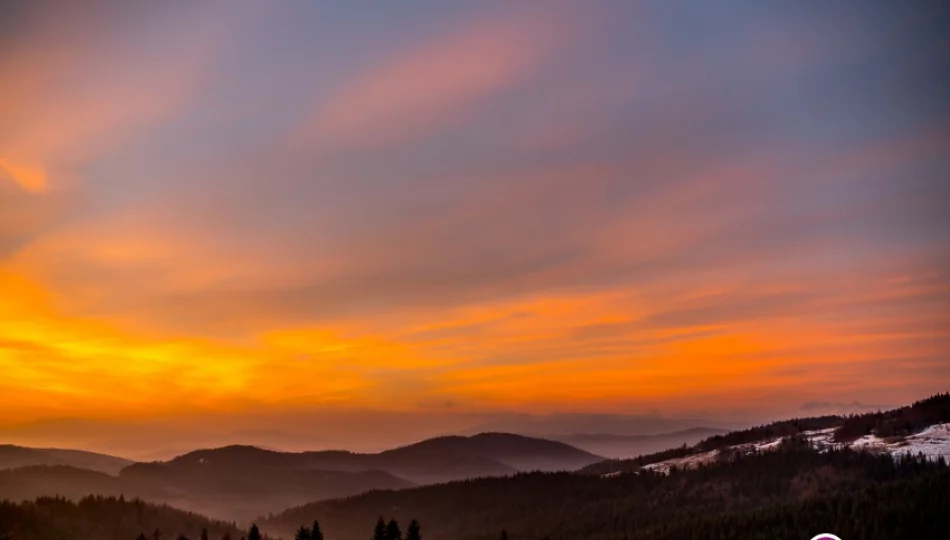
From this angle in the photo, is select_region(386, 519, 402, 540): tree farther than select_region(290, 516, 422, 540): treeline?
Yes

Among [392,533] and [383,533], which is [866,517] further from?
[383,533]

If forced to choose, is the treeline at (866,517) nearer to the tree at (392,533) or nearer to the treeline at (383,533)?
the treeline at (383,533)

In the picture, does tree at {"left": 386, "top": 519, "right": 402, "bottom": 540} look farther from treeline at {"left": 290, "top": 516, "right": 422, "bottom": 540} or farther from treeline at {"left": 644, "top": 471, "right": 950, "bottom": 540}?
treeline at {"left": 644, "top": 471, "right": 950, "bottom": 540}

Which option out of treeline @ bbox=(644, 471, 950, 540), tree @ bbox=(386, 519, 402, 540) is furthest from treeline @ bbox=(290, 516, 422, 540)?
treeline @ bbox=(644, 471, 950, 540)

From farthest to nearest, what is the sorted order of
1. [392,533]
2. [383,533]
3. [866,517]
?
[392,533], [383,533], [866,517]

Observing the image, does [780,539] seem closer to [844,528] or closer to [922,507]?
[844,528]

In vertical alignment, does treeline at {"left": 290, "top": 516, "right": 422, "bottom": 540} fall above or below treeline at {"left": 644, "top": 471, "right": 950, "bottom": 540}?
above

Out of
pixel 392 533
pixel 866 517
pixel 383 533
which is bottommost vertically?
pixel 866 517

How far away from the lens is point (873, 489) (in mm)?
187625

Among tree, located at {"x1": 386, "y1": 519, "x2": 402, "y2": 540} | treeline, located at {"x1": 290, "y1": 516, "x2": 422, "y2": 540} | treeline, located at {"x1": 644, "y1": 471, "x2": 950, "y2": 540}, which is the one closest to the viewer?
treeline, located at {"x1": 644, "y1": 471, "x2": 950, "y2": 540}

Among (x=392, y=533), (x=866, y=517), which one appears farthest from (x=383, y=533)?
(x=866, y=517)

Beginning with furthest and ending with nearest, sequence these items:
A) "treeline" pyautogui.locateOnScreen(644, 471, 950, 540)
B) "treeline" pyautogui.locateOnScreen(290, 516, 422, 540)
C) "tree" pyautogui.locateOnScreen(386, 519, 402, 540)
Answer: "tree" pyautogui.locateOnScreen(386, 519, 402, 540) → "treeline" pyautogui.locateOnScreen(290, 516, 422, 540) → "treeline" pyautogui.locateOnScreen(644, 471, 950, 540)

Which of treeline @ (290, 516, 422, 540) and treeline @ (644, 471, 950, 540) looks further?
treeline @ (290, 516, 422, 540)

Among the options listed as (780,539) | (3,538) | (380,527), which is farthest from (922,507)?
(3,538)
